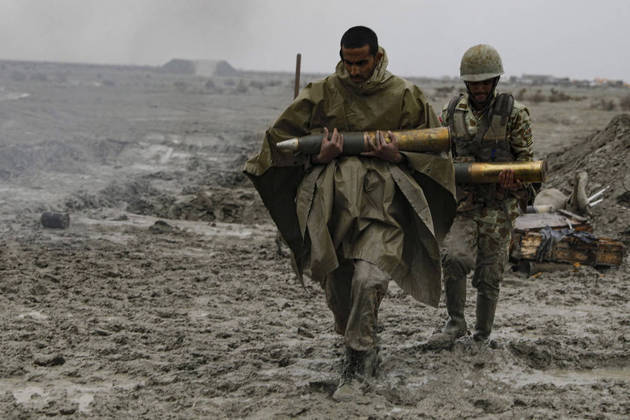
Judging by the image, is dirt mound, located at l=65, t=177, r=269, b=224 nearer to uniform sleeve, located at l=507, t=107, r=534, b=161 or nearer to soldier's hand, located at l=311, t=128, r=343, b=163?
uniform sleeve, located at l=507, t=107, r=534, b=161

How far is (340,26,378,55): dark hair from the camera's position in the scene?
173 inches

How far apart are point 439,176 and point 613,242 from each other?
13.9 feet

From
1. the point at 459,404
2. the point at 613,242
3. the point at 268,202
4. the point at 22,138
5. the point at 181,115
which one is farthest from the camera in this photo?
the point at 181,115

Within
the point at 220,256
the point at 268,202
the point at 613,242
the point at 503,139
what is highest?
the point at 503,139

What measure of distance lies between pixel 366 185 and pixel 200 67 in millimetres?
147279

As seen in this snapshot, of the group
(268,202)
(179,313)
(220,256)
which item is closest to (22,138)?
(220,256)

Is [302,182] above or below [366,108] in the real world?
below

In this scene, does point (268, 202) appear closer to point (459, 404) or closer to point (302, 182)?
point (302, 182)

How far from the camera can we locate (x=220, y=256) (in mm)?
8766

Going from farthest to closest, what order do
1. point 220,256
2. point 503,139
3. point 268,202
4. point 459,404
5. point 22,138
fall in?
point 22,138 → point 220,256 → point 503,139 → point 268,202 → point 459,404

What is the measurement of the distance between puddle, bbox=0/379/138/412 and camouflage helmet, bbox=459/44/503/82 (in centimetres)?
283

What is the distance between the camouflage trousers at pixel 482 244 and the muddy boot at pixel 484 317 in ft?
0.13

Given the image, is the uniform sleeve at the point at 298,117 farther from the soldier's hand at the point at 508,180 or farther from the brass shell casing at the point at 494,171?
the soldier's hand at the point at 508,180

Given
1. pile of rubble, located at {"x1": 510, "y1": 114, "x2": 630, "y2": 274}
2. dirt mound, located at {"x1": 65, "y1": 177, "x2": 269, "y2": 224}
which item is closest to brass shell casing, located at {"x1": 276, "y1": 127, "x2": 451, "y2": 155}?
pile of rubble, located at {"x1": 510, "y1": 114, "x2": 630, "y2": 274}
